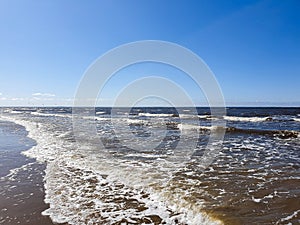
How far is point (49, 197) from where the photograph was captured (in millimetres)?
6262

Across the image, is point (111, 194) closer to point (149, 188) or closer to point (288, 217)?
point (149, 188)

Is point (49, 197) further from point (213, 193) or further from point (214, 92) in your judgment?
point (214, 92)

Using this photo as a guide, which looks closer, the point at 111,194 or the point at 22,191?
the point at 111,194

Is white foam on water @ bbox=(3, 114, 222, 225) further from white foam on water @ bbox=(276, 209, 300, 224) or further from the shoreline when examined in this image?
white foam on water @ bbox=(276, 209, 300, 224)

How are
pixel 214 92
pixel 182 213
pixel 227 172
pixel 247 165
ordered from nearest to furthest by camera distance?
pixel 182 213
pixel 227 172
pixel 247 165
pixel 214 92

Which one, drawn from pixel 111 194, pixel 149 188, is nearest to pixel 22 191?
pixel 111 194

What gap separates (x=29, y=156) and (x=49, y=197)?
5.67m

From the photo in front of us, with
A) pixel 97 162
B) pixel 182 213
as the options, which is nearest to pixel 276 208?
pixel 182 213

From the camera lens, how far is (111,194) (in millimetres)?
6531

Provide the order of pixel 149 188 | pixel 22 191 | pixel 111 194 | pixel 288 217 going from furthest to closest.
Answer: pixel 149 188 < pixel 22 191 < pixel 111 194 < pixel 288 217

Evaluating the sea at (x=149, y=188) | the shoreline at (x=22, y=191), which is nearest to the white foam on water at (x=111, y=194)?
the sea at (x=149, y=188)

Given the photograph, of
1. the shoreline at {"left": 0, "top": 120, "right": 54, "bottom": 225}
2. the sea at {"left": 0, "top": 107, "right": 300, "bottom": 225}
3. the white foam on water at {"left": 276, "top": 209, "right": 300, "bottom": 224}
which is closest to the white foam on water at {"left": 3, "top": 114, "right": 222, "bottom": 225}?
the sea at {"left": 0, "top": 107, "right": 300, "bottom": 225}

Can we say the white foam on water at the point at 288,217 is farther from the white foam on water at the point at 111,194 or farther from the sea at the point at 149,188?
the white foam on water at the point at 111,194

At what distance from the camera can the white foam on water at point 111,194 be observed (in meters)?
5.19
